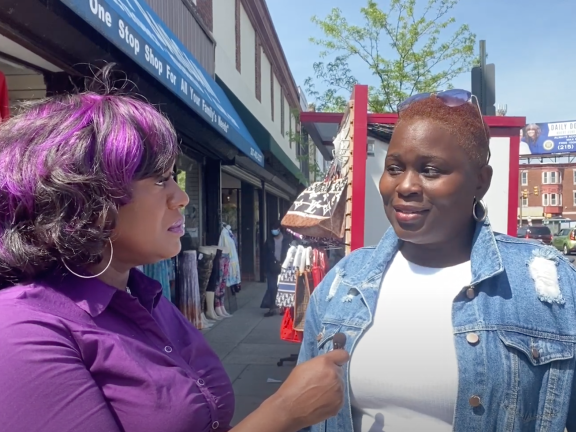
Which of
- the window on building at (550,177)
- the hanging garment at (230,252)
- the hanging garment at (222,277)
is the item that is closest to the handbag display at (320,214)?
the hanging garment at (222,277)

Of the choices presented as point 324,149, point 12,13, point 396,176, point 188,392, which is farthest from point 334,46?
Answer: point 188,392

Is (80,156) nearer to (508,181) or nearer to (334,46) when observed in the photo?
(508,181)

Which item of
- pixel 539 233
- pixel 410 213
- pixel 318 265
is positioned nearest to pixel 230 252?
pixel 318 265

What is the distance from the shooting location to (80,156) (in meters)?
1.24

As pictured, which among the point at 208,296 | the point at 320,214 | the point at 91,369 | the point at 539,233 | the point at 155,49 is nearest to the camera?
the point at 91,369

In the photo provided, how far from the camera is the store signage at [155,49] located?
3.40 metres

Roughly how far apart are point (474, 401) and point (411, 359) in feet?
0.68

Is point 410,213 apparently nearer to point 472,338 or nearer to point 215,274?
point 472,338

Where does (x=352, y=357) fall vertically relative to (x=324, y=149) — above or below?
below

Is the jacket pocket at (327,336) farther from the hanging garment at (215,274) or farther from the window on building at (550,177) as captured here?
the window on building at (550,177)

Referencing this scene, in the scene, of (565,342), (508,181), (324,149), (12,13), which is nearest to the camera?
(565,342)

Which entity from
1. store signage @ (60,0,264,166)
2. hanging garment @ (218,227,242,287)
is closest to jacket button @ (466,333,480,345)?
store signage @ (60,0,264,166)

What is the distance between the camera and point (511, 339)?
61.1 inches

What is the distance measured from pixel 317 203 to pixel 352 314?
2.33 m
